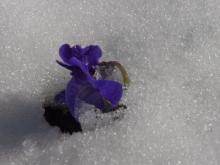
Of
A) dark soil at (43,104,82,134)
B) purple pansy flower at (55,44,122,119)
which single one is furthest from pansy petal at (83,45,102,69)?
dark soil at (43,104,82,134)

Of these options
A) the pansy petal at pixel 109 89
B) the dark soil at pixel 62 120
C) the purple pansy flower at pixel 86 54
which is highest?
the purple pansy flower at pixel 86 54

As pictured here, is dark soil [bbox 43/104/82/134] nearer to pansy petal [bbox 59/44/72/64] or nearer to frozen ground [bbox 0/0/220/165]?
frozen ground [bbox 0/0/220/165]

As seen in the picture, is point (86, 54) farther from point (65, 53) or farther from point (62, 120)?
point (62, 120)

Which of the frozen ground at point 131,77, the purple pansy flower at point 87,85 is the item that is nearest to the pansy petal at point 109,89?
the purple pansy flower at point 87,85

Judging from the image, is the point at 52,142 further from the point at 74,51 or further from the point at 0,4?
the point at 0,4

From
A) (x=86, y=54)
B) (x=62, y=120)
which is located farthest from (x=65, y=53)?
(x=62, y=120)

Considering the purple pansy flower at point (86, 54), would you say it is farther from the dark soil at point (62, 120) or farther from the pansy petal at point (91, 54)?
the dark soil at point (62, 120)

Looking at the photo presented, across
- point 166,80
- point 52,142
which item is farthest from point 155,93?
point 52,142
